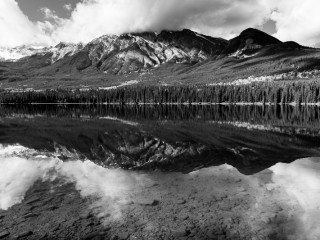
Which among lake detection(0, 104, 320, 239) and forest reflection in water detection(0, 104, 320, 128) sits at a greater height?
lake detection(0, 104, 320, 239)

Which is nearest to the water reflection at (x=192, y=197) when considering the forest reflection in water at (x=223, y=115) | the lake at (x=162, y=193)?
the lake at (x=162, y=193)

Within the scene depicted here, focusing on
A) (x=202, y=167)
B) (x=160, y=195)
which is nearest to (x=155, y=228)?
(x=160, y=195)

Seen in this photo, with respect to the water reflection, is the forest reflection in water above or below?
below

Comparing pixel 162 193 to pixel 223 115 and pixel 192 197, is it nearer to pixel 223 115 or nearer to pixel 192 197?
pixel 192 197

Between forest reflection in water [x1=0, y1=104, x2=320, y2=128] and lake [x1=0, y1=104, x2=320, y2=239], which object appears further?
forest reflection in water [x1=0, y1=104, x2=320, y2=128]

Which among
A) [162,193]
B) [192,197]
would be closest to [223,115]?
[162,193]

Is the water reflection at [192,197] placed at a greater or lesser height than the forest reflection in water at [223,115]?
greater

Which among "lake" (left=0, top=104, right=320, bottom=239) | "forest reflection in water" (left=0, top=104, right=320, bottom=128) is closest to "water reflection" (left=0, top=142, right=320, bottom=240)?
"lake" (left=0, top=104, right=320, bottom=239)

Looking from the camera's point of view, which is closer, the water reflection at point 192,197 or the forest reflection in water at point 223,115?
the water reflection at point 192,197

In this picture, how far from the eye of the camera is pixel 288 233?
15758 millimetres

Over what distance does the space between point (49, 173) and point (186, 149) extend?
18628 millimetres

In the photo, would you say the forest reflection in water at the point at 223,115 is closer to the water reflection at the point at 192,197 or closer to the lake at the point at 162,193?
the lake at the point at 162,193

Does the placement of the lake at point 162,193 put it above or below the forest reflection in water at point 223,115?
above

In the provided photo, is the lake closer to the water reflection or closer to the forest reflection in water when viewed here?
the water reflection
